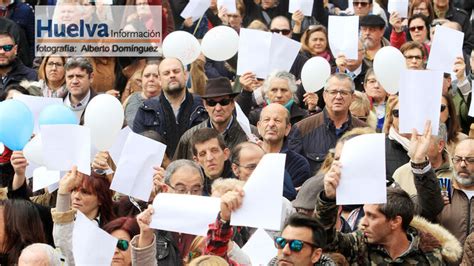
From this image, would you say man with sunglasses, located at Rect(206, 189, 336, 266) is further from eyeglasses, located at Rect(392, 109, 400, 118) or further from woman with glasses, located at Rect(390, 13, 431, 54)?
woman with glasses, located at Rect(390, 13, 431, 54)

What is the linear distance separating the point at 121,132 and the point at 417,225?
114 inches

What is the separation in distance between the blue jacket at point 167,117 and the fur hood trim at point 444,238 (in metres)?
3.87

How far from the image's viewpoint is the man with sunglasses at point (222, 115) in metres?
12.4

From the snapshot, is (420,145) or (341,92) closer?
(420,145)

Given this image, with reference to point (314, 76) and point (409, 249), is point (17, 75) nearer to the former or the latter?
point (314, 76)

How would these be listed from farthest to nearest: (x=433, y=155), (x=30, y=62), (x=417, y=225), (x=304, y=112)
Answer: (x=30, y=62)
(x=304, y=112)
(x=433, y=155)
(x=417, y=225)

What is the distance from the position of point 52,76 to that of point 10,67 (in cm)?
82

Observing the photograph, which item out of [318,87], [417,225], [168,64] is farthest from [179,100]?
[417,225]

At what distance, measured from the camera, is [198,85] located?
579 inches

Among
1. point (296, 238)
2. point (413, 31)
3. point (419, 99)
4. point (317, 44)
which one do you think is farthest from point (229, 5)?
point (296, 238)

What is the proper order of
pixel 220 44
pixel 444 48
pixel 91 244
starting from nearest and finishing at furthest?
pixel 91 244 → pixel 444 48 → pixel 220 44

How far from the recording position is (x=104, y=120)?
11242 mm

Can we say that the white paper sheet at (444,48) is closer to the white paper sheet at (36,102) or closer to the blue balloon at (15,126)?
the white paper sheet at (36,102)

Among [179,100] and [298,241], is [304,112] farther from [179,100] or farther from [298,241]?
[298,241]
